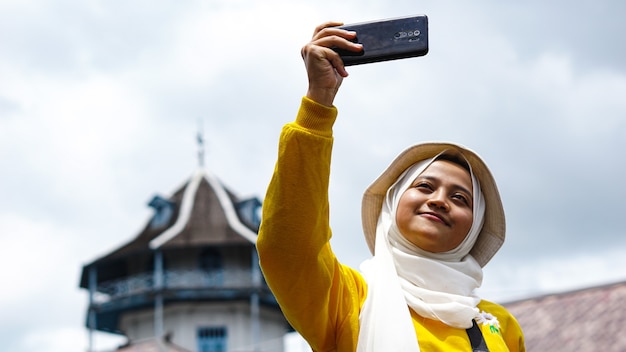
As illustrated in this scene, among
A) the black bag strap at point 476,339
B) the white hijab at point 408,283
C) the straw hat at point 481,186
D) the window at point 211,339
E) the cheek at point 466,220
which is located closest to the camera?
the white hijab at point 408,283

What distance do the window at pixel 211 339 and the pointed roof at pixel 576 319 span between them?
66.9ft

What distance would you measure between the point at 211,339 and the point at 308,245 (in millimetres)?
33689

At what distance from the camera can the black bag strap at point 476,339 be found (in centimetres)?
365

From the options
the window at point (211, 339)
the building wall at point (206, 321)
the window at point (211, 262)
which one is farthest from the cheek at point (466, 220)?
the window at point (211, 262)

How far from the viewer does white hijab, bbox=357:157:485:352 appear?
340 centimetres

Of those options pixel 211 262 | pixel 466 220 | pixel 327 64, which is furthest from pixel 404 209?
pixel 211 262

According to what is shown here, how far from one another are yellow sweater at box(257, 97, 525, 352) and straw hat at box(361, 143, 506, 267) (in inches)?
18.8

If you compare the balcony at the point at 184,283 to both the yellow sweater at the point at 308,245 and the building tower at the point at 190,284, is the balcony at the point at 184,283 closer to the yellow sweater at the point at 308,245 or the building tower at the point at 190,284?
the building tower at the point at 190,284

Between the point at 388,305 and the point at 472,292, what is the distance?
0.50m

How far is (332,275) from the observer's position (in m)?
3.43

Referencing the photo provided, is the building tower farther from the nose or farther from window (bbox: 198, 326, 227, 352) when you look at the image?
the nose

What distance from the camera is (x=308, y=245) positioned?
3252 mm

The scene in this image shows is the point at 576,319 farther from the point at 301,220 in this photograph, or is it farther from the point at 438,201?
the point at 301,220

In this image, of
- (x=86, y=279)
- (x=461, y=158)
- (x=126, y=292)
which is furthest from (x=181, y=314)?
(x=461, y=158)
